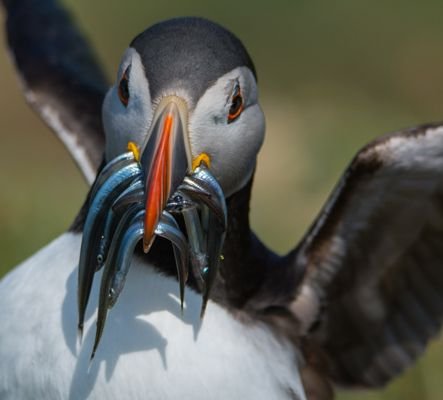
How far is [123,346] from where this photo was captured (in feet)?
14.0

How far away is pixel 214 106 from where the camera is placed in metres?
3.98

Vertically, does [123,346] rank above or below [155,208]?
below

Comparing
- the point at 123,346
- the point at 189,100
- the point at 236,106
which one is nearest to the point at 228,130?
the point at 236,106

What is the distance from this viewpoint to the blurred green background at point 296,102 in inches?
297

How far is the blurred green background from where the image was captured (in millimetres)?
7531

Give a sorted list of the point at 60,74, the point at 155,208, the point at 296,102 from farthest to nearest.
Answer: the point at 296,102, the point at 60,74, the point at 155,208

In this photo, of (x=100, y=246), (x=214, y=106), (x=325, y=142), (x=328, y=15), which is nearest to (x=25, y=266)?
(x=100, y=246)

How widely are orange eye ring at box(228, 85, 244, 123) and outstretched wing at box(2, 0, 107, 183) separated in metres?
1.60

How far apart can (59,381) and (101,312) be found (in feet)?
1.26

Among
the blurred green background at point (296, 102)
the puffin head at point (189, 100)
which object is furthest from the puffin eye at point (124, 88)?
the blurred green background at point (296, 102)

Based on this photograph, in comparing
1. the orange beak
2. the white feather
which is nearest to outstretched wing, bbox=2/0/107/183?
the white feather

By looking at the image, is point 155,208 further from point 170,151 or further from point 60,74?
point 60,74

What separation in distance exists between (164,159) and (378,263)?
159 cm

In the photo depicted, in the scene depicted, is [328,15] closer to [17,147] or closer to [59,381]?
[17,147]
